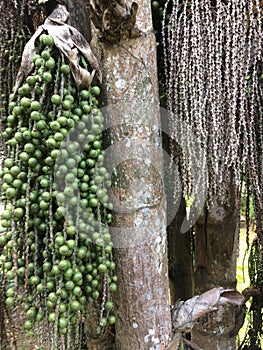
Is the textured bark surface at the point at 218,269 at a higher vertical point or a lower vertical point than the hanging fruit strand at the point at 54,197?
lower

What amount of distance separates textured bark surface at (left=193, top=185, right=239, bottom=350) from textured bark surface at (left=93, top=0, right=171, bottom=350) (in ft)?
1.77

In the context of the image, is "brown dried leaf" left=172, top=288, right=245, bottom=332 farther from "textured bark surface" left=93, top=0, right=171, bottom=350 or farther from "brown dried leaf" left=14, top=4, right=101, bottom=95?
"brown dried leaf" left=14, top=4, right=101, bottom=95

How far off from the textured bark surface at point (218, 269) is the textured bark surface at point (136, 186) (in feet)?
1.77

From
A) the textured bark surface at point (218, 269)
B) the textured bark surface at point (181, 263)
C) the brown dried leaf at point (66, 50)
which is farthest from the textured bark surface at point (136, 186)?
the textured bark surface at point (181, 263)

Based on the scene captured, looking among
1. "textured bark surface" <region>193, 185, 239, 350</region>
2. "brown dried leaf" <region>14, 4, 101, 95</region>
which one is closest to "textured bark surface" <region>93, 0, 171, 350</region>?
"brown dried leaf" <region>14, 4, 101, 95</region>

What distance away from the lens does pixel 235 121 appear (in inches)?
50.5

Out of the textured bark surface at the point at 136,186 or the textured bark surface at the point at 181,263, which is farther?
the textured bark surface at the point at 181,263

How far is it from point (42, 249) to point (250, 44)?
34.2 inches

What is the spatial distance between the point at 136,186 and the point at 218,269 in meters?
0.73

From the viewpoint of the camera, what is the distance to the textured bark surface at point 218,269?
66.0 inches

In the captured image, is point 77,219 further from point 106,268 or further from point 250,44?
point 250,44

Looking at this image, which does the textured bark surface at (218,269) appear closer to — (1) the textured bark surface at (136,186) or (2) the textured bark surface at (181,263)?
(2) the textured bark surface at (181,263)

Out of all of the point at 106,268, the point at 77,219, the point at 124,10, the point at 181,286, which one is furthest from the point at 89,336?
the point at 124,10

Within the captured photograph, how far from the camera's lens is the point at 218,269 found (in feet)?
5.61
